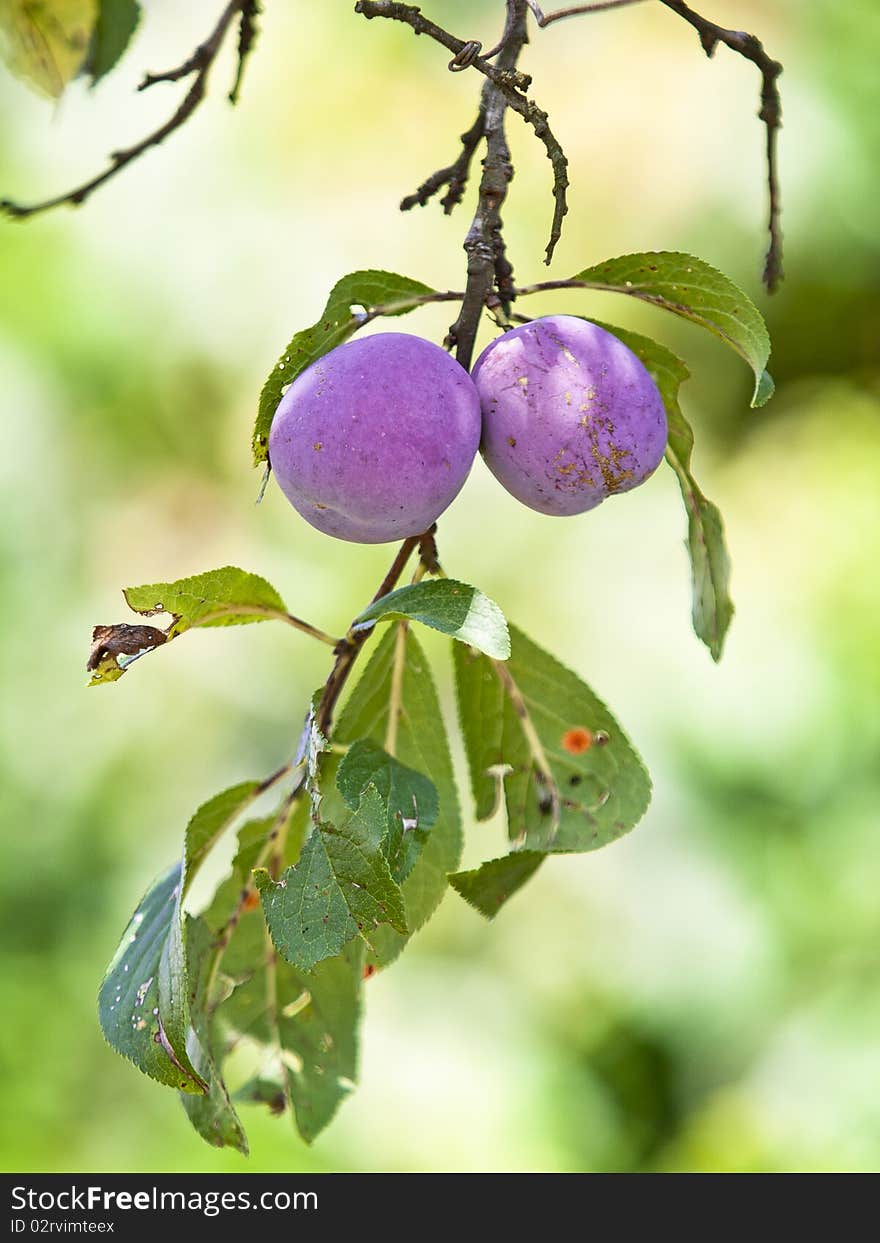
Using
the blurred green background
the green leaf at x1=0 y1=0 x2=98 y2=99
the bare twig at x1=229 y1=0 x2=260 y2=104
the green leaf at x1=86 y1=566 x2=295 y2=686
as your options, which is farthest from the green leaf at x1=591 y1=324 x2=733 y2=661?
the blurred green background

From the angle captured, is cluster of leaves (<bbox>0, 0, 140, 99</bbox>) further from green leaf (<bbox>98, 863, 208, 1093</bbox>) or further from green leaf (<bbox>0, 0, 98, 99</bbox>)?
green leaf (<bbox>98, 863, 208, 1093</bbox>)

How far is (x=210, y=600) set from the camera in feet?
1.85

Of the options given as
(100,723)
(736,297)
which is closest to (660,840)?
(100,723)

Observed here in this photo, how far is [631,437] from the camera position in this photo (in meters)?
0.53

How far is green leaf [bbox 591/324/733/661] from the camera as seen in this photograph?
23.4 inches

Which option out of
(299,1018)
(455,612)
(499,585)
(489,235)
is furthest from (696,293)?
(499,585)

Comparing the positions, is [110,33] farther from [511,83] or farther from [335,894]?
[335,894]

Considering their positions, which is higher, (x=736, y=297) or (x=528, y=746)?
(x=736, y=297)

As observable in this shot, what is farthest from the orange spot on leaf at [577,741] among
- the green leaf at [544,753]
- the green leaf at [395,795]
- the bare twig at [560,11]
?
the bare twig at [560,11]

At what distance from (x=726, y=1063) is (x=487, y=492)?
3.15 feet

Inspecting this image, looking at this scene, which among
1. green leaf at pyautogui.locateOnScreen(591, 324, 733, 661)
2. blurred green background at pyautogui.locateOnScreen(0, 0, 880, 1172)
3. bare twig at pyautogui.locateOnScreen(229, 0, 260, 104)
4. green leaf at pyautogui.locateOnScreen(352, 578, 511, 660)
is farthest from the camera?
blurred green background at pyautogui.locateOnScreen(0, 0, 880, 1172)

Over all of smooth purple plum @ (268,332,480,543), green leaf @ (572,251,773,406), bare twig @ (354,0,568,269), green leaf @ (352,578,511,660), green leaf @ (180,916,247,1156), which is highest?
bare twig @ (354,0,568,269)
